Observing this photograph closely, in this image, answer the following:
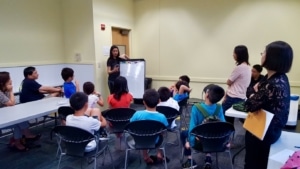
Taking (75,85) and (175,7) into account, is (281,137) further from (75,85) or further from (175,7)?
(175,7)

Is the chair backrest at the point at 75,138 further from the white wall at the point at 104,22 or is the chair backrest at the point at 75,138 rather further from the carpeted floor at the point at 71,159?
the white wall at the point at 104,22

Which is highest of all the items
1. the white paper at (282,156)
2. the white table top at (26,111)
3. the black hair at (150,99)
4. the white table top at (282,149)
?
the black hair at (150,99)

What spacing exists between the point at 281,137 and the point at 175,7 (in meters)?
4.53

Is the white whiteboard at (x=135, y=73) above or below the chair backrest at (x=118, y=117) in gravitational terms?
above

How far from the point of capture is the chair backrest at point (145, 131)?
2.07 metres

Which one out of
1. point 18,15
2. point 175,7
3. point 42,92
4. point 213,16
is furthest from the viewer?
point 175,7

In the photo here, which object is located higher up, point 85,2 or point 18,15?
point 85,2

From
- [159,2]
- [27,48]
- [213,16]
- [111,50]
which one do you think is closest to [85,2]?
[111,50]

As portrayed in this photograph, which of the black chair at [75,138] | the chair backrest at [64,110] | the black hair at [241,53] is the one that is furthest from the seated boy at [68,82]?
the black hair at [241,53]

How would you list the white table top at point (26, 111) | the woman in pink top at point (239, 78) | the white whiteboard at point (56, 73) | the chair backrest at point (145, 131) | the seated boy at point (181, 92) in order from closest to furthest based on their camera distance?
the chair backrest at point (145, 131) < the white table top at point (26, 111) < the woman in pink top at point (239, 78) < the seated boy at point (181, 92) < the white whiteboard at point (56, 73)

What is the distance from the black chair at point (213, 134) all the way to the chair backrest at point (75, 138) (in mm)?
987

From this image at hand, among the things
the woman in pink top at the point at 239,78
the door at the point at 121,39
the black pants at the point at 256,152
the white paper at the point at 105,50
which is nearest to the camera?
the black pants at the point at 256,152

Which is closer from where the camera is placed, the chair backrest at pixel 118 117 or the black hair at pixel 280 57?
the black hair at pixel 280 57

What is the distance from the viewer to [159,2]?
561 cm
